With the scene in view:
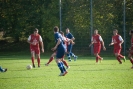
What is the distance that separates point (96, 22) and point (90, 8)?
1625 millimetres

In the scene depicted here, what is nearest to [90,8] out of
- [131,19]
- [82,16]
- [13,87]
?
[82,16]

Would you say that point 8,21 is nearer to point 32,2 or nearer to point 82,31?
point 32,2

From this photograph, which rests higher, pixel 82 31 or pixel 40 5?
pixel 40 5

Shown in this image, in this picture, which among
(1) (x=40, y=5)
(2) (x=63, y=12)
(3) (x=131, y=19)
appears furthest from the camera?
(1) (x=40, y=5)

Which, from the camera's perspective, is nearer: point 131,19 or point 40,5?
point 131,19

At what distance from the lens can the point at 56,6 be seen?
38031mm

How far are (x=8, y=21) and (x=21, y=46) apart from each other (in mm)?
3608

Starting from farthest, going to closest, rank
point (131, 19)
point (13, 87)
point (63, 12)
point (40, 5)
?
point (40, 5) → point (63, 12) → point (131, 19) → point (13, 87)

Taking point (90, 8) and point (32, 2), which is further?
point (32, 2)

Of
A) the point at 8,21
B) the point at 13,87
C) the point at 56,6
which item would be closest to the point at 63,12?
the point at 56,6

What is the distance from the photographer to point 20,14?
39.7 m

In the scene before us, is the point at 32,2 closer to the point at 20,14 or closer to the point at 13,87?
the point at 20,14

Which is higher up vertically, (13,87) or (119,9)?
(119,9)

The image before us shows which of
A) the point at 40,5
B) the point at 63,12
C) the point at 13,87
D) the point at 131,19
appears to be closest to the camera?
the point at 13,87
